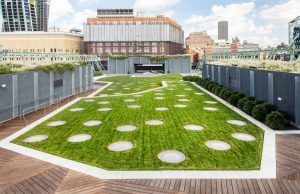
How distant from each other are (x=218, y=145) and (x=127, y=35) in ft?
412

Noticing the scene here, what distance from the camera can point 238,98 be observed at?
66.1 feet

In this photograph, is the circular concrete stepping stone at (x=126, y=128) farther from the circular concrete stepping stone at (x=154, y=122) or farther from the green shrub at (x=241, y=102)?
the green shrub at (x=241, y=102)

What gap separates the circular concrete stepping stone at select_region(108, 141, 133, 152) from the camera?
10719mm

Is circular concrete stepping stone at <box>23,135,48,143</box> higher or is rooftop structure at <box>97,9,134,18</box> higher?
rooftop structure at <box>97,9,134,18</box>

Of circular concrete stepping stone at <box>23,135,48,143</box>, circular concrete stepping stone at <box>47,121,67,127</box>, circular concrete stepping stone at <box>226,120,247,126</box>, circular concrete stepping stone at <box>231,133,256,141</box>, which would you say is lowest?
circular concrete stepping stone at <box>23,135,48,143</box>

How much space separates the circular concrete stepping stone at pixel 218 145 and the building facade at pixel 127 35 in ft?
401

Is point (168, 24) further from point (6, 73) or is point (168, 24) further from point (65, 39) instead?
point (6, 73)

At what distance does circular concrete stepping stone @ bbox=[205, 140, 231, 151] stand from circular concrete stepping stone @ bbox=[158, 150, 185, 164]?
5.12ft

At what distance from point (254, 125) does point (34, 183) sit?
36.9 ft

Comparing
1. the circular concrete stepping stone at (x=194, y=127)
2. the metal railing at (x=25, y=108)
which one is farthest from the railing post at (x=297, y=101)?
the metal railing at (x=25, y=108)

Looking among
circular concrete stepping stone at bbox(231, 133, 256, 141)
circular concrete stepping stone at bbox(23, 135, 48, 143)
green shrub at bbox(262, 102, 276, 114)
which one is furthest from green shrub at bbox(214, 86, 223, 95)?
circular concrete stepping stone at bbox(23, 135, 48, 143)

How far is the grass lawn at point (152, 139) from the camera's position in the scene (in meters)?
9.28

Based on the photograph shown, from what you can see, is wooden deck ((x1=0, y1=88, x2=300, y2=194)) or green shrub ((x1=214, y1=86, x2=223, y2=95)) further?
green shrub ((x1=214, y1=86, x2=223, y2=95))

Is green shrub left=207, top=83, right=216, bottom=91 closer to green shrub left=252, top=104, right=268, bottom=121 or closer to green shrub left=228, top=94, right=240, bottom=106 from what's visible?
green shrub left=228, top=94, right=240, bottom=106
